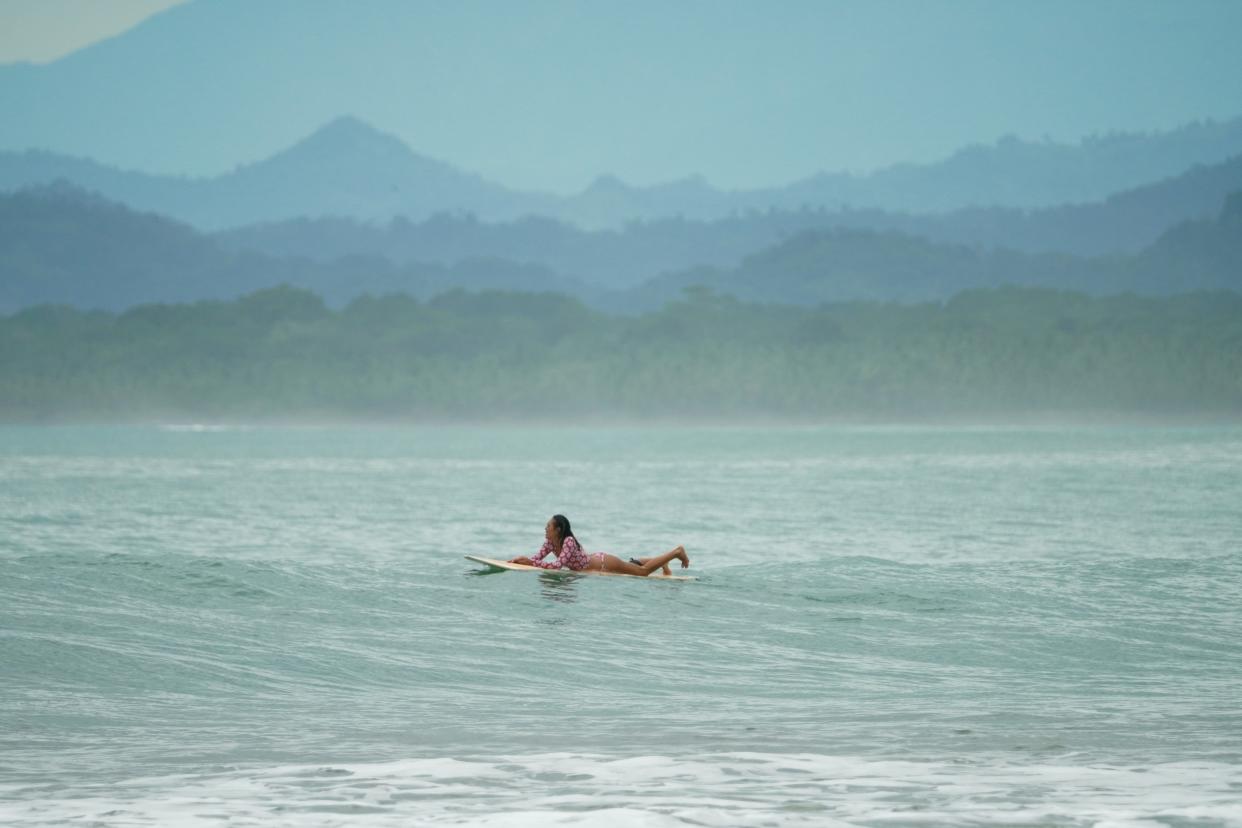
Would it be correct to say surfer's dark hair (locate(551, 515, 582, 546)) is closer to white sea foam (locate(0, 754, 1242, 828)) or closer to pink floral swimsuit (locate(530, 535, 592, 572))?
pink floral swimsuit (locate(530, 535, 592, 572))

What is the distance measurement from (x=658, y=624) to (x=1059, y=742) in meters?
8.22

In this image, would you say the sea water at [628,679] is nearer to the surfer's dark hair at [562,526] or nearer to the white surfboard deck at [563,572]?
the white surfboard deck at [563,572]

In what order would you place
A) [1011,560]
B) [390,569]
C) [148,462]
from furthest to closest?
[148,462], [1011,560], [390,569]

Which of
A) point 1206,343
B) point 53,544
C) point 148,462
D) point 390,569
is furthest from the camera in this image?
point 1206,343

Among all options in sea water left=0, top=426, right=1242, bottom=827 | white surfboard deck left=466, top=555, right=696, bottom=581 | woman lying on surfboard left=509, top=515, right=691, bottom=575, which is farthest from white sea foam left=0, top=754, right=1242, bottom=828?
white surfboard deck left=466, top=555, right=696, bottom=581

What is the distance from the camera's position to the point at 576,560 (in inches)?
894

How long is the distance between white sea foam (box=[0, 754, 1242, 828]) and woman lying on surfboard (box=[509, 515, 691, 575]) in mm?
11246

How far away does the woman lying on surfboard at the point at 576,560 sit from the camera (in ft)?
74.1

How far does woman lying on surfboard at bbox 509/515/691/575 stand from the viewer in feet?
74.1

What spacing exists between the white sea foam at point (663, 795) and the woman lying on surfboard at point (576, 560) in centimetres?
1125

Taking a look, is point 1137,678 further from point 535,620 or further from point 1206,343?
point 1206,343

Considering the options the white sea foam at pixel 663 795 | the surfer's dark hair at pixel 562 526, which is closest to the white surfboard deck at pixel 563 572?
the surfer's dark hair at pixel 562 526

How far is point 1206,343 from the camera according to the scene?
182625 mm

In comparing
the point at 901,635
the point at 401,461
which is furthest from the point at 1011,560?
the point at 401,461
